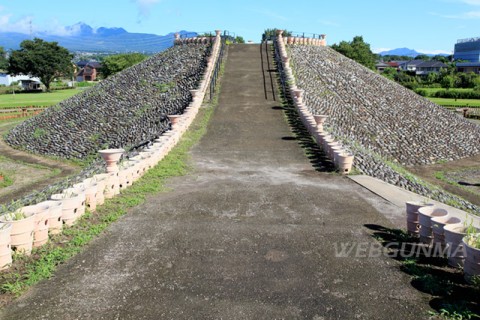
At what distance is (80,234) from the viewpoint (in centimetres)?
800

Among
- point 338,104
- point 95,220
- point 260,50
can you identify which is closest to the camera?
point 95,220

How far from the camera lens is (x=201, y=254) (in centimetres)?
734

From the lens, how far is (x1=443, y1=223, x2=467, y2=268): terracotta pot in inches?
258

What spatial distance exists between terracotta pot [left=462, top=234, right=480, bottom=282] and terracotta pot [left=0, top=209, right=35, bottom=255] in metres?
7.19

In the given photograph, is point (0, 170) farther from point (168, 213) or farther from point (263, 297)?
point (263, 297)

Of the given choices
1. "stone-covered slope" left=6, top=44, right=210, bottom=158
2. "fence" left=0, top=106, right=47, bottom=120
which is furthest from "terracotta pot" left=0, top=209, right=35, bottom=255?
"fence" left=0, top=106, right=47, bottom=120

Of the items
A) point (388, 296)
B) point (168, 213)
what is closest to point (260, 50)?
point (168, 213)

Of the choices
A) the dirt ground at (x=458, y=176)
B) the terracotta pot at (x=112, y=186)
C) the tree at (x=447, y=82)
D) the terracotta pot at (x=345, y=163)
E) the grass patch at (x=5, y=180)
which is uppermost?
the tree at (x=447, y=82)

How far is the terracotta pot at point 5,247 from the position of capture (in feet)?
21.1

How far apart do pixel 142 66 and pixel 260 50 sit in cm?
1058

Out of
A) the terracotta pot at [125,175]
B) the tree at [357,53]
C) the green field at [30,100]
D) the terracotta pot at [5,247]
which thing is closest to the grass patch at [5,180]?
the terracotta pot at [125,175]

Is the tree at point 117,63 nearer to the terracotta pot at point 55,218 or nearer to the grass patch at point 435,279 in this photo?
the terracotta pot at point 55,218

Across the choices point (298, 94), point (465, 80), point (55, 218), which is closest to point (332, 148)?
point (55, 218)

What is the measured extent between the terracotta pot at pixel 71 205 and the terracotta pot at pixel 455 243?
7165 millimetres
